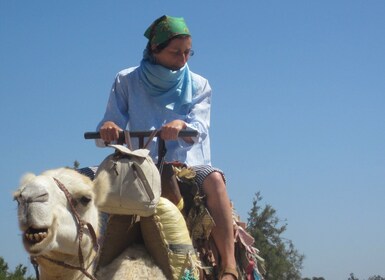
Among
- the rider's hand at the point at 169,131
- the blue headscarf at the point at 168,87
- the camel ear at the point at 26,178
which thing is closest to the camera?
the camel ear at the point at 26,178

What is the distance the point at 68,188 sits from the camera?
560 cm

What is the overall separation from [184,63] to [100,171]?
1696 millimetres

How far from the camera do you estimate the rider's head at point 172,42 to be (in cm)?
736

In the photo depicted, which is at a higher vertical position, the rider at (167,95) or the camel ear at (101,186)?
the rider at (167,95)

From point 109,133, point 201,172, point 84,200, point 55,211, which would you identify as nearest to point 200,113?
point 201,172

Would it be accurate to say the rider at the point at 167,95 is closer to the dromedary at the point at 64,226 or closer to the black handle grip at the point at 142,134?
the black handle grip at the point at 142,134

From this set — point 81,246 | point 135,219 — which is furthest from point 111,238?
point 81,246

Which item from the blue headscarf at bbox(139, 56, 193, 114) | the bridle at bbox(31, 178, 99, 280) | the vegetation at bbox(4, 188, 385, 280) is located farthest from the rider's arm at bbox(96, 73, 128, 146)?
the vegetation at bbox(4, 188, 385, 280)

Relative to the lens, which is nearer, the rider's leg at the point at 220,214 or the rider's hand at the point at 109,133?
the rider's hand at the point at 109,133

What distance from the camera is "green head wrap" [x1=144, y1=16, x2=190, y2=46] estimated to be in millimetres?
7363

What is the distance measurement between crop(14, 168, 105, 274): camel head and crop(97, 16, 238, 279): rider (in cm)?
154

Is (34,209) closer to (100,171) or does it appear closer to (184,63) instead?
(100,171)

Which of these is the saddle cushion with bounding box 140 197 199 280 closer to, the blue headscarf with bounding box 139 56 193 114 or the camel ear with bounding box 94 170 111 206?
the camel ear with bounding box 94 170 111 206

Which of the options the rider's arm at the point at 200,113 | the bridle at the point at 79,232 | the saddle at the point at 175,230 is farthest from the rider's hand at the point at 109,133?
the bridle at the point at 79,232
